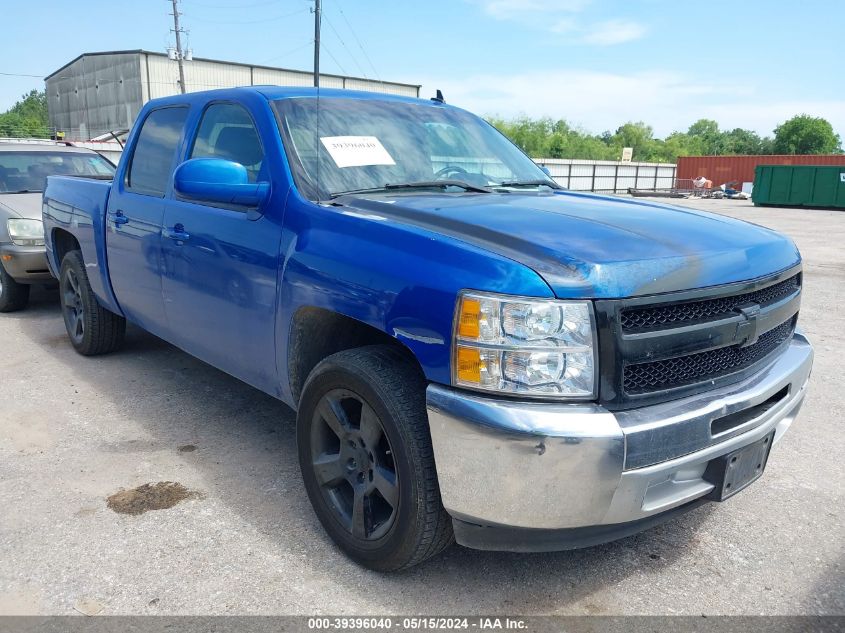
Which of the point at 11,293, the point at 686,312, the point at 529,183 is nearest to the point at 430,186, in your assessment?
the point at 529,183

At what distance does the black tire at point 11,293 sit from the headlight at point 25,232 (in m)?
0.39

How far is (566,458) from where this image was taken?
2047 millimetres

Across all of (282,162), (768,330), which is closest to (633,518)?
(768,330)

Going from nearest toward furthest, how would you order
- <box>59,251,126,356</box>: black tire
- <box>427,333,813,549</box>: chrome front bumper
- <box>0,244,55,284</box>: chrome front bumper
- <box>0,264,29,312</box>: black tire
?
<box>427,333,813,549</box>: chrome front bumper, <box>59,251,126,356</box>: black tire, <box>0,244,55,284</box>: chrome front bumper, <box>0,264,29,312</box>: black tire

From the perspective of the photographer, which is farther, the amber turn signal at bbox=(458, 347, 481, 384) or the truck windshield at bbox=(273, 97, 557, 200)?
the truck windshield at bbox=(273, 97, 557, 200)

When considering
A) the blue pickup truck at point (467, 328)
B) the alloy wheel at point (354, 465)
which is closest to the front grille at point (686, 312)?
the blue pickup truck at point (467, 328)

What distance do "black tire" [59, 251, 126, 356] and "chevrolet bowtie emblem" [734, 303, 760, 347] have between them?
4331 mm

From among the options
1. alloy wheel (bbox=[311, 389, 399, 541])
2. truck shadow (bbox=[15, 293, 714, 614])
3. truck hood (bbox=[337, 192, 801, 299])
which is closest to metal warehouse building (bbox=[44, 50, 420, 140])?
truck shadow (bbox=[15, 293, 714, 614])

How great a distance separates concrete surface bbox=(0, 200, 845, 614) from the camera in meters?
2.48

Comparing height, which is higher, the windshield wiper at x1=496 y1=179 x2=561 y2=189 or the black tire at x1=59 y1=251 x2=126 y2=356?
the windshield wiper at x1=496 y1=179 x2=561 y2=189

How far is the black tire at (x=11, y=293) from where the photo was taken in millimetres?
6812

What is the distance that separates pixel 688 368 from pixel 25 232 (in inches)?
252

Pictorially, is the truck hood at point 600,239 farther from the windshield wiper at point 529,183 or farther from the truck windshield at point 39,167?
the truck windshield at point 39,167

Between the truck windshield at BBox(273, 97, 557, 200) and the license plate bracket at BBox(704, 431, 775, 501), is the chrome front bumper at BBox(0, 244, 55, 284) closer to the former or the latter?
the truck windshield at BBox(273, 97, 557, 200)
